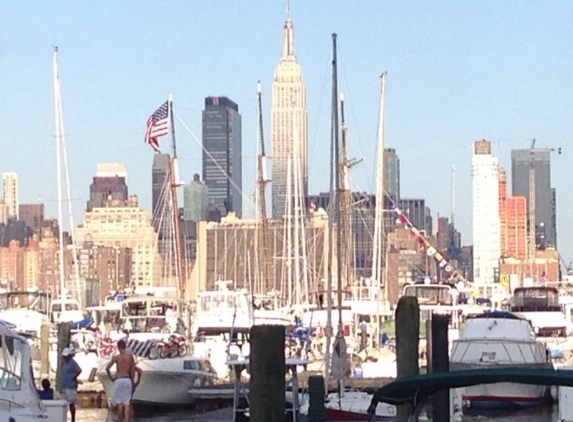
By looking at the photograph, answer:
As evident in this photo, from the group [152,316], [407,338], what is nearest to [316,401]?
[407,338]

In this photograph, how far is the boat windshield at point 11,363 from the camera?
20.9 m

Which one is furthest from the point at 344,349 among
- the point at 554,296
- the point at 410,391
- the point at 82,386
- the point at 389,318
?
the point at 389,318

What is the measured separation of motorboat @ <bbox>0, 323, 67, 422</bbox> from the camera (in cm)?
2036

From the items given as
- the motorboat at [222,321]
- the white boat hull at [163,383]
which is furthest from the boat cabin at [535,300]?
the white boat hull at [163,383]

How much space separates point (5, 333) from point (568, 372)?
298 inches

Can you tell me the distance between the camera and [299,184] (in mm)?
75250

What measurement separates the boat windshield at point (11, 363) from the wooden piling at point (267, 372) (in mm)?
3826

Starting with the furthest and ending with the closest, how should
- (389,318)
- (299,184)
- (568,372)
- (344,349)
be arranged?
1. (389,318)
2. (299,184)
3. (344,349)
4. (568,372)

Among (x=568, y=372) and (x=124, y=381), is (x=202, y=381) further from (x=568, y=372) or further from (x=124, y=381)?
(x=568, y=372)

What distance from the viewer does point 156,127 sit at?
6159 centimetres

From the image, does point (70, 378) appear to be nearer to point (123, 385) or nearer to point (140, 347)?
point (123, 385)

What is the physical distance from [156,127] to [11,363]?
4075cm

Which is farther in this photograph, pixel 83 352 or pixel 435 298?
pixel 435 298

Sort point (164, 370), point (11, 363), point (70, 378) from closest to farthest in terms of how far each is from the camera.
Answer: point (11, 363) → point (70, 378) → point (164, 370)
